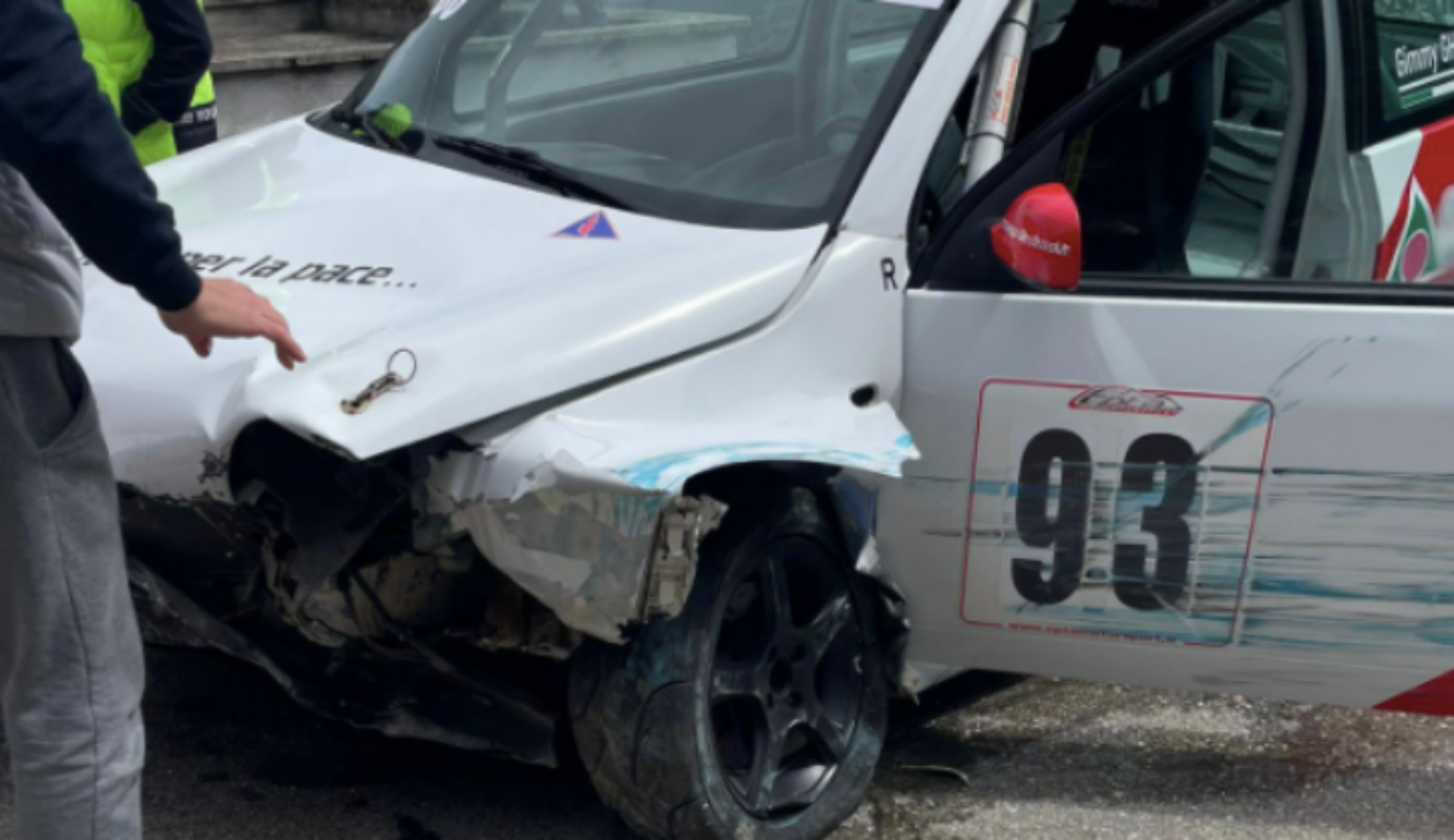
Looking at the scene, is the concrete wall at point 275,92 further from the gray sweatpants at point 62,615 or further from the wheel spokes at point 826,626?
the gray sweatpants at point 62,615

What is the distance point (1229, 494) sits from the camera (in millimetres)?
2998

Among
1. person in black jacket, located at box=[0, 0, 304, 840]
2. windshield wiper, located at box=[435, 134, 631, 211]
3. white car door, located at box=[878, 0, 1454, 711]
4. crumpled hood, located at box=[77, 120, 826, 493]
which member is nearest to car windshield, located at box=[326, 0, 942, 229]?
windshield wiper, located at box=[435, 134, 631, 211]

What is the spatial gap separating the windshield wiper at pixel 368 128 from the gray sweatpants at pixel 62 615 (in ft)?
4.30

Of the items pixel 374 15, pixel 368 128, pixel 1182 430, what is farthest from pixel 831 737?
pixel 374 15

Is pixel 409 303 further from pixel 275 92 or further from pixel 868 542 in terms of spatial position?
pixel 275 92

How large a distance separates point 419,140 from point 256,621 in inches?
41.2

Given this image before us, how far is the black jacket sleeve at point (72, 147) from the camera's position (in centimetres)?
194

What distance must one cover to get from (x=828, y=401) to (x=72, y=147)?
130cm

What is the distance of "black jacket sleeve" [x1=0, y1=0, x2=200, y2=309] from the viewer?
194cm

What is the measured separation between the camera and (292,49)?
332 inches

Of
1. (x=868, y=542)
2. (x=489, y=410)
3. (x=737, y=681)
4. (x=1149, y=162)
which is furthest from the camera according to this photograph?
(x=1149, y=162)

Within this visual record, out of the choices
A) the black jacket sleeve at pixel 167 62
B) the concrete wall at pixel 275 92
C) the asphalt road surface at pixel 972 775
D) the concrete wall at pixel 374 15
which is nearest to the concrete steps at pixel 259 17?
the concrete wall at pixel 374 15

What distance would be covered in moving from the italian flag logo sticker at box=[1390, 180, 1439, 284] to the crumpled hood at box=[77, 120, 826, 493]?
115 cm

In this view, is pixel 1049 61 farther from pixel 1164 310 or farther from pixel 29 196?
pixel 29 196
